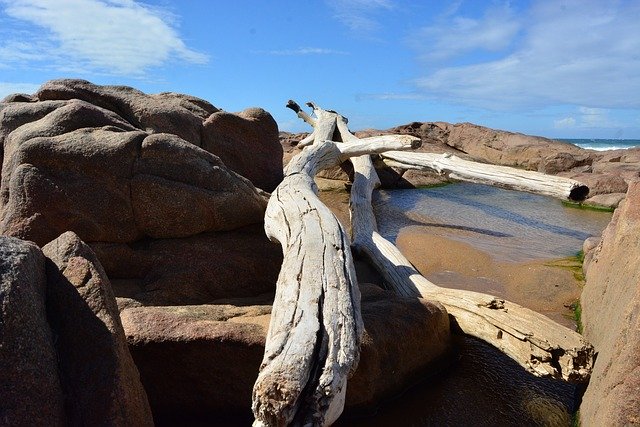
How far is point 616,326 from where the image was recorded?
2857 mm

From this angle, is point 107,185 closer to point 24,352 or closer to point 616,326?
point 24,352

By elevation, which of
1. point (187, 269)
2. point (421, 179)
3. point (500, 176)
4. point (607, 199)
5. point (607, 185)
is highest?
point (500, 176)

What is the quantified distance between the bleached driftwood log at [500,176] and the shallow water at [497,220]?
0.91m

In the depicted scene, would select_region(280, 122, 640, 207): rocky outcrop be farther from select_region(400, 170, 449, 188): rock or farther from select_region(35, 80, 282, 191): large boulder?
select_region(35, 80, 282, 191): large boulder

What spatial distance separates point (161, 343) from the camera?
3080 millimetres

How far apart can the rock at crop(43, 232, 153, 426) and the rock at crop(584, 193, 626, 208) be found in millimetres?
11820

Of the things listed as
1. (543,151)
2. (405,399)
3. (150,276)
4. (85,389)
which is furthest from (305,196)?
(543,151)

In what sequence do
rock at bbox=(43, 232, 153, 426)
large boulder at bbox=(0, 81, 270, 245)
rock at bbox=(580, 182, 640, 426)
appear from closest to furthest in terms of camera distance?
rock at bbox=(43, 232, 153, 426) → rock at bbox=(580, 182, 640, 426) → large boulder at bbox=(0, 81, 270, 245)

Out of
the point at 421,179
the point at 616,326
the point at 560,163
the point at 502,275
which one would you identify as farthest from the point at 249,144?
the point at 560,163

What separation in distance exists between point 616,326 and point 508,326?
Answer: 99 cm

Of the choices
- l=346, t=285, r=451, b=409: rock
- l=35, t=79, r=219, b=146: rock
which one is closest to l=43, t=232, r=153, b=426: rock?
l=346, t=285, r=451, b=409: rock

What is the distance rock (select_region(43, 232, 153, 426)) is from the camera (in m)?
2.02

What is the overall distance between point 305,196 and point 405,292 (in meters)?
1.52

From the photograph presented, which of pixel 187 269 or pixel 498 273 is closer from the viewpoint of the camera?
pixel 187 269
